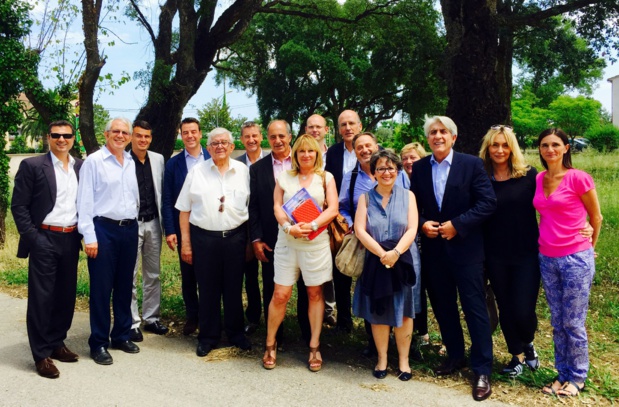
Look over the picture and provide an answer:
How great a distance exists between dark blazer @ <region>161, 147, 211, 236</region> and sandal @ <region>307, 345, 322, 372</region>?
6.54 feet

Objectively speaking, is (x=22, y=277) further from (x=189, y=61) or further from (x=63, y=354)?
(x=189, y=61)

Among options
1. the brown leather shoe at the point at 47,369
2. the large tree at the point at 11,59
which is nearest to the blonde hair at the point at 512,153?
the brown leather shoe at the point at 47,369

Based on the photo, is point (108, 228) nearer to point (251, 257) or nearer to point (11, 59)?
point (251, 257)

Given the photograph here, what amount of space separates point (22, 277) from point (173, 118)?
15.9 feet

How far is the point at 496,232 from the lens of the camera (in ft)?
14.7

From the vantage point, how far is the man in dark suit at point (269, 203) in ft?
17.2

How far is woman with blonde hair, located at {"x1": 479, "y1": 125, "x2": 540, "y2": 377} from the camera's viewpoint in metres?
4.43

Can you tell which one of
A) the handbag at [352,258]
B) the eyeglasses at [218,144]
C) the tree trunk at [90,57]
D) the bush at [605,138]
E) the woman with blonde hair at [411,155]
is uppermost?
the tree trunk at [90,57]

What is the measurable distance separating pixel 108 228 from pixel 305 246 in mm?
1903

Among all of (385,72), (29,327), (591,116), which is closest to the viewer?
(29,327)

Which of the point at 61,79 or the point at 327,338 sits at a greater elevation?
the point at 61,79

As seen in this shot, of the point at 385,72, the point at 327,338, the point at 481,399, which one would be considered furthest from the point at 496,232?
the point at 385,72

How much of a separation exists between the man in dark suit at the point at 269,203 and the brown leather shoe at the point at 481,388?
5.62ft

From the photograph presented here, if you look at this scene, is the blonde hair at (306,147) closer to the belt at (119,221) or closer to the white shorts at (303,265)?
the white shorts at (303,265)
